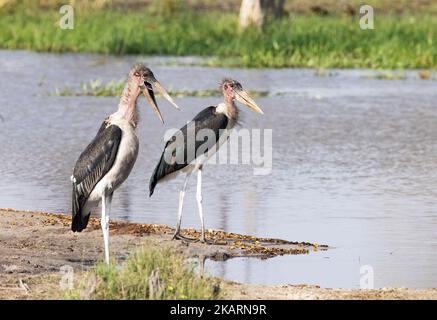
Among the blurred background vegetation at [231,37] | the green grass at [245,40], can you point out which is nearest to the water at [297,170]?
the green grass at [245,40]

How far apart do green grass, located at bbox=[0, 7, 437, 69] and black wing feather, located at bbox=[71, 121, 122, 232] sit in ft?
60.0

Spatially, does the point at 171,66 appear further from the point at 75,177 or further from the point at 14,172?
the point at 75,177

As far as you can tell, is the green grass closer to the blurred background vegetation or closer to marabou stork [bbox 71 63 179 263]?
the blurred background vegetation

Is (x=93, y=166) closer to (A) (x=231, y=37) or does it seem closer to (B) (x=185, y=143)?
(B) (x=185, y=143)

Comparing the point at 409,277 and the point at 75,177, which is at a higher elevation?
the point at 75,177

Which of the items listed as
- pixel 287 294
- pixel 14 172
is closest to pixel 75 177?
pixel 287 294

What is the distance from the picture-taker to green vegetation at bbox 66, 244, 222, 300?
872 centimetres

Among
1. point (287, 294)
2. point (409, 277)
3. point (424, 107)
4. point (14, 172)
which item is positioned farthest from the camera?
point (424, 107)

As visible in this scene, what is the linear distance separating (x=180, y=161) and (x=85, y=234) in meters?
1.00

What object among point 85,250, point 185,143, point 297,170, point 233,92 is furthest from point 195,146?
point 297,170

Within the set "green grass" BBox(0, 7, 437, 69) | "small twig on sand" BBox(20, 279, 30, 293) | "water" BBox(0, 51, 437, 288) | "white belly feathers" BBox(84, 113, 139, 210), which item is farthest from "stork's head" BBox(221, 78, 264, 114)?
"green grass" BBox(0, 7, 437, 69)

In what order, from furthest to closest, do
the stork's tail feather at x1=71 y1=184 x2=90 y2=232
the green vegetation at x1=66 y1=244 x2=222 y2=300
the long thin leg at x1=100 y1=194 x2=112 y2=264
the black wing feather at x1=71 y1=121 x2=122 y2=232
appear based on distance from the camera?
1. the stork's tail feather at x1=71 y1=184 x2=90 y2=232
2. the black wing feather at x1=71 y1=121 x2=122 y2=232
3. the long thin leg at x1=100 y1=194 x2=112 y2=264
4. the green vegetation at x1=66 y1=244 x2=222 y2=300

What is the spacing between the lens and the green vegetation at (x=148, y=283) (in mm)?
8719

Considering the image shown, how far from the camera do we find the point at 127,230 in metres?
12.3
